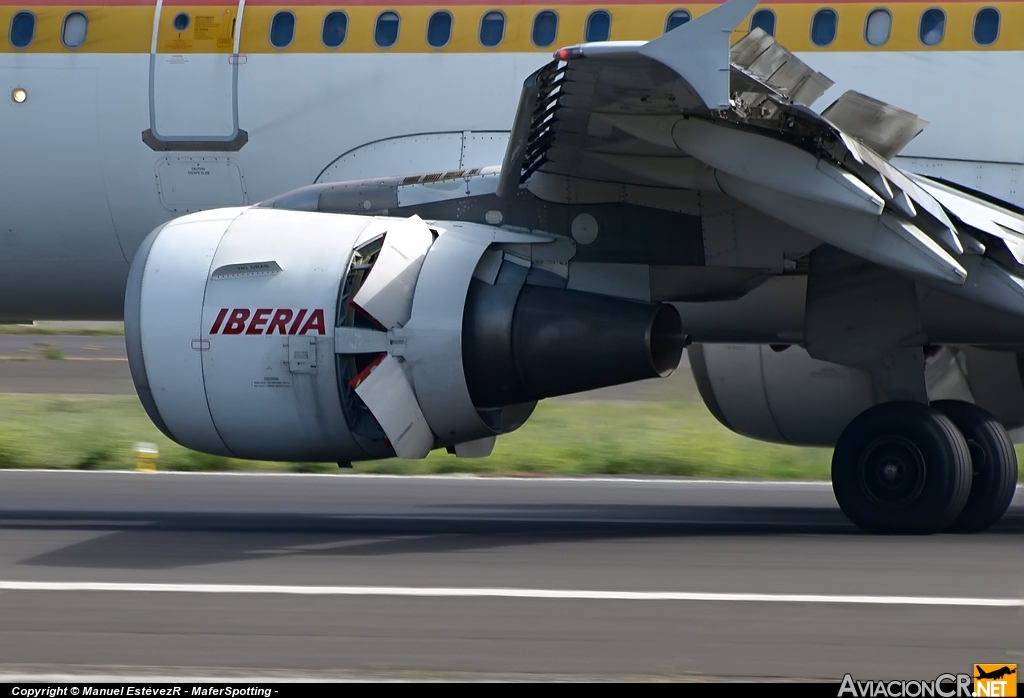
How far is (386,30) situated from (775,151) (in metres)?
3.34

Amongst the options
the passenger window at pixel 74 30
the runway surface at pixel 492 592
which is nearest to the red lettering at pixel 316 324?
the runway surface at pixel 492 592

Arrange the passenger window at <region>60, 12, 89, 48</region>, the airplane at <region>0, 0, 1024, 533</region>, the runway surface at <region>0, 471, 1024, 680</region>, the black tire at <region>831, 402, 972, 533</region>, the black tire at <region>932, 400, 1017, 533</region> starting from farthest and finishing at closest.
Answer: the passenger window at <region>60, 12, 89, 48</region> → the black tire at <region>932, 400, 1017, 533</region> → the black tire at <region>831, 402, 972, 533</region> → the airplane at <region>0, 0, 1024, 533</region> → the runway surface at <region>0, 471, 1024, 680</region>

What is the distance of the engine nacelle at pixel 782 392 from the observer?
11.2 metres

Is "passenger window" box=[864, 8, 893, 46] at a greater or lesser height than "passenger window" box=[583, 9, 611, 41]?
greater

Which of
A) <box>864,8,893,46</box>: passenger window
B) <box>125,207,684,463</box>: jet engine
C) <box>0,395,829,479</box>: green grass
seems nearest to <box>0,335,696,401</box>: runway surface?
<box>0,395,829,479</box>: green grass

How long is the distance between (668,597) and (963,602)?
1.35 m

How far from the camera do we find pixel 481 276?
920 centimetres

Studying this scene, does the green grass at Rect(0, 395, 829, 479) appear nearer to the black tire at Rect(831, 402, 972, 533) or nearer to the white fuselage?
the white fuselage

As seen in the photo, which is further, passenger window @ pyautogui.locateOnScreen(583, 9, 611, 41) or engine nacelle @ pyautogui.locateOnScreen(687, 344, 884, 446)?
engine nacelle @ pyautogui.locateOnScreen(687, 344, 884, 446)

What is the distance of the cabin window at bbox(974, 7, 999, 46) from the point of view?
998 cm

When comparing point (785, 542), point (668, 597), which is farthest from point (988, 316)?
point (668, 597)

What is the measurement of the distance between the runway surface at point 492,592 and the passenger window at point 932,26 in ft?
10.4

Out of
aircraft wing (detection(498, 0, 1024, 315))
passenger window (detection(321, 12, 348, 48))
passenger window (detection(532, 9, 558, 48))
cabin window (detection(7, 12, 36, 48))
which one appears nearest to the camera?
aircraft wing (detection(498, 0, 1024, 315))

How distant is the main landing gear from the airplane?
0.02 metres
